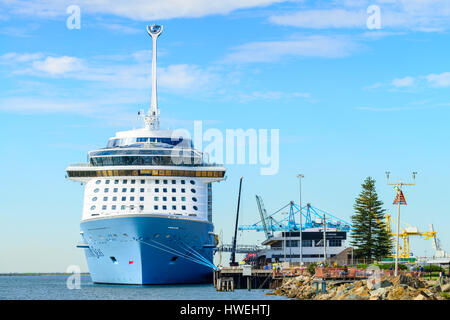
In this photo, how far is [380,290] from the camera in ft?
183

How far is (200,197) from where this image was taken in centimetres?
8675

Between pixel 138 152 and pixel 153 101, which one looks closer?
pixel 138 152

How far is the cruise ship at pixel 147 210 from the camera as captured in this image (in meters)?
77.9

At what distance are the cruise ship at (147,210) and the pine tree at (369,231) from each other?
16033 millimetres

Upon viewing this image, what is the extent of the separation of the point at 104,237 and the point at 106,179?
28.2ft

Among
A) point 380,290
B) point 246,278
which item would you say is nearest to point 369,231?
point 246,278

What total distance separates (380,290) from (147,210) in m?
32.8

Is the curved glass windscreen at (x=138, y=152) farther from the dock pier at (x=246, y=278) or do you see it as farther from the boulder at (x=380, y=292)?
the boulder at (x=380, y=292)

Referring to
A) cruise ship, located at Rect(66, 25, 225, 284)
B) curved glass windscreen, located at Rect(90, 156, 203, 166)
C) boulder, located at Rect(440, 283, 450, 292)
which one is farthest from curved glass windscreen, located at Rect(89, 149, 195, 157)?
boulder, located at Rect(440, 283, 450, 292)

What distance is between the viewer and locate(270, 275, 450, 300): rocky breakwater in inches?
2130

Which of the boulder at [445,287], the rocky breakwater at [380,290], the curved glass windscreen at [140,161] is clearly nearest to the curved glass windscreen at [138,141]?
the curved glass windscreen at [140,161]

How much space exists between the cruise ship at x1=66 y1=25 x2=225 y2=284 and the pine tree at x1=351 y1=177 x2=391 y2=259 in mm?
16033

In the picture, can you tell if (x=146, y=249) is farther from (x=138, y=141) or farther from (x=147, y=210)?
(x=138, y=141)
